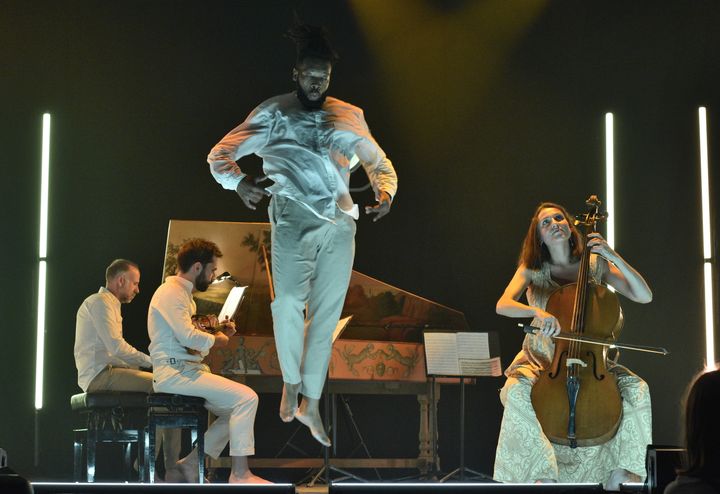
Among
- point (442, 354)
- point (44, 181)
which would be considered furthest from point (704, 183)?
point (44, 181)

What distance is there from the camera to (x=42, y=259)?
23.3 feet

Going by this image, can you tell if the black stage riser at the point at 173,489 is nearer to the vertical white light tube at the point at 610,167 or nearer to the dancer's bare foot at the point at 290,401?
the dancer's bare foot at the point at 290,401

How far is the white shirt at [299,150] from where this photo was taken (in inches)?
177

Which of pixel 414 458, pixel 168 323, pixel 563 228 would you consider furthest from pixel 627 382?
pixel 414 458

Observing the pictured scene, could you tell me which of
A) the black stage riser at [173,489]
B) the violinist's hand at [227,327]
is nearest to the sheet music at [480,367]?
the violinist's hand at [227,327]

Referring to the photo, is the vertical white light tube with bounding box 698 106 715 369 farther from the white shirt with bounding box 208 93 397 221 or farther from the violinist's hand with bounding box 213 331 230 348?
the white shirt with bounding box 208 93 397 221

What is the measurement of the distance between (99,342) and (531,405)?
2635 millimetres

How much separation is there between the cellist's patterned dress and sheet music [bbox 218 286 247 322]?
6.24 ft

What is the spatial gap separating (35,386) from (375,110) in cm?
288

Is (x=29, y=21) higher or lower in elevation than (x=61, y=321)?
higher

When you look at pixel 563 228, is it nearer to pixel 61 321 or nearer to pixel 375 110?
pixel 375 110

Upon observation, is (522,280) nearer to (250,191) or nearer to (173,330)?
(250,191)

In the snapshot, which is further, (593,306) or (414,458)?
(414,458)

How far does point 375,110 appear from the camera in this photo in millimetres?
7418
